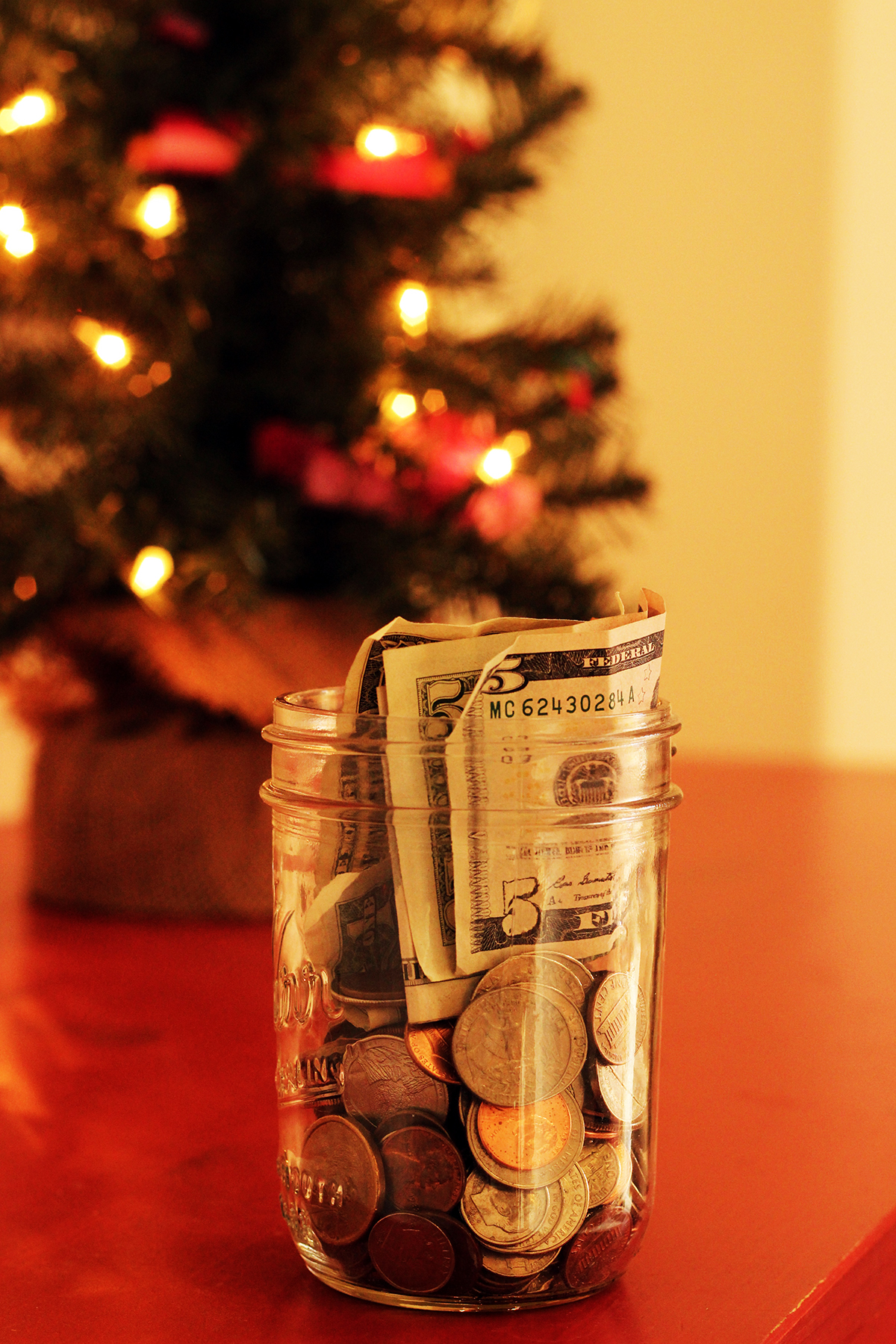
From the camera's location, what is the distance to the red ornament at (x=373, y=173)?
2.86 feet

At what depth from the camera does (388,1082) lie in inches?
14.2

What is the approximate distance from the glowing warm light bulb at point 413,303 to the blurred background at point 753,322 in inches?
52.7

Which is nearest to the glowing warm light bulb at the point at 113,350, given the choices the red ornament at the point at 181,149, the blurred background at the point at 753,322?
the red ornament at the point at 181,149

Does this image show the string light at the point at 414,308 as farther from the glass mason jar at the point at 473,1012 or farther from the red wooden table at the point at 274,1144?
the glass mason jar at the point at 473,1012

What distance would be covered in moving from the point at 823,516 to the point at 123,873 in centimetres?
171

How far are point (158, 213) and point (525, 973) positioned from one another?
0.61 meters

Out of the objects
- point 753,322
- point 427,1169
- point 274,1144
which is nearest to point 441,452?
point 274,1144

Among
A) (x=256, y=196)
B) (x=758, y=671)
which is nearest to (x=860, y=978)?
(x=256, y=196)

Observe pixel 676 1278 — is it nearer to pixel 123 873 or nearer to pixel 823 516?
pixel 123 873

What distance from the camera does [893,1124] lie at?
21.3 inches

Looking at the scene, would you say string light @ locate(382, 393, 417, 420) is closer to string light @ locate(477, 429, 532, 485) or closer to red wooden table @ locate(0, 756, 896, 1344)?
string light @ locate(477, 429, 532, 485)

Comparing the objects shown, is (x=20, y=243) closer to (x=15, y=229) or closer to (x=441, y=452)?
(x=15, y=229)

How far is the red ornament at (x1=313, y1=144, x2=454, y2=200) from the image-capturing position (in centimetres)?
87

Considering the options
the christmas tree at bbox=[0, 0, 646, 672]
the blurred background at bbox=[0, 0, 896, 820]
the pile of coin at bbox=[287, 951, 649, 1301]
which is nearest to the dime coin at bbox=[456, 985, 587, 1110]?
the pile of coin at bbox=[287, 951, 649, 1301]
